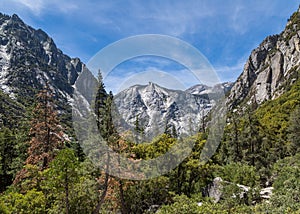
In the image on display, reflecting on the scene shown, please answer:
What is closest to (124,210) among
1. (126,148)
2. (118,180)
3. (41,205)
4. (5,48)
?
(118,180)

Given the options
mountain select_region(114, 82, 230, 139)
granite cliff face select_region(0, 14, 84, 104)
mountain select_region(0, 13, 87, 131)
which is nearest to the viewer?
mountain select_region(114, 82, 230, 139)

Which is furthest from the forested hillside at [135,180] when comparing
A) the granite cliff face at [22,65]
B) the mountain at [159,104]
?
the granite cliff face at [22,65]

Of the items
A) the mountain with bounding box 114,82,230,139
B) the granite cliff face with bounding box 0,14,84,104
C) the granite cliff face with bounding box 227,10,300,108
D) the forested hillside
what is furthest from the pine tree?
the granite cliff face with bounding box 0,14,84,104

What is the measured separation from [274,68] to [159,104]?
67330 millimetres

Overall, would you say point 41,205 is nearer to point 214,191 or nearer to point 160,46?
point 160,46

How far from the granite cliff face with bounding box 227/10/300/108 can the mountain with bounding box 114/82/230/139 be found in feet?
170

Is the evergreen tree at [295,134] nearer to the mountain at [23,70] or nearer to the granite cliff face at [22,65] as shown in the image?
the mountain at [23,70]

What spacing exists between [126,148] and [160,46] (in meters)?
6.27

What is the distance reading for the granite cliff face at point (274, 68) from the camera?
235 ft

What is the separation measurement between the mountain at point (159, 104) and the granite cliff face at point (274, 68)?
51.7 m

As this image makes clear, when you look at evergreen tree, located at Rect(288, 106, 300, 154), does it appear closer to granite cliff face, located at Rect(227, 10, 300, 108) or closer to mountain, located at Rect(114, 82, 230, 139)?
mountain, located at Rect(114, 82, 230, 139)

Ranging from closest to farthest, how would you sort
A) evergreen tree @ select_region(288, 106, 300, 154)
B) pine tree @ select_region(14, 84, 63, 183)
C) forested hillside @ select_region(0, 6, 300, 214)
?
forested hillside @ select_region(0, 6, 300, 214) < pine tree @ select_region(14, 84, 63, 183) < evergreen tree @ select_region(288, 106, 300, 154)

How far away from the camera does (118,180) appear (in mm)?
14406

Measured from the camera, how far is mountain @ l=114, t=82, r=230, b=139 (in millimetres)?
16109
